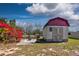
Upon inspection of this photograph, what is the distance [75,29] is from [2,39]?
0.62 m

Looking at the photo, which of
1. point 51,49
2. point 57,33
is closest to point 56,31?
point 57,33

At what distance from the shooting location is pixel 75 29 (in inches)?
75.7

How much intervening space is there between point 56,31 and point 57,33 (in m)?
0.02

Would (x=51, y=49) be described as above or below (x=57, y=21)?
below

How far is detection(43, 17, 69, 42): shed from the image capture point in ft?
6.36

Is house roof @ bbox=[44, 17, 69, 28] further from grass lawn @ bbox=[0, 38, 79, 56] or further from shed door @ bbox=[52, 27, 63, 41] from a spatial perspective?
grass lawn @ bbox=[0, 38, 79, 56]

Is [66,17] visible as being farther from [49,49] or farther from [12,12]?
[12,12]

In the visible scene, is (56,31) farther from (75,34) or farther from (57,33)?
(75,34)

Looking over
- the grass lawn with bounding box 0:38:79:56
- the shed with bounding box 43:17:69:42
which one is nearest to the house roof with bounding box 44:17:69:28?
the shed with bounding box 43:17:69:42

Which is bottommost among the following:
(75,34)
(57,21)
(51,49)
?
(51,49)

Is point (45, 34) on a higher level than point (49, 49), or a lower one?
higher

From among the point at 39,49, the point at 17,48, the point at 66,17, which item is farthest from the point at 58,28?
the point at 17,48

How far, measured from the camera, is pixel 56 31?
1949 mm

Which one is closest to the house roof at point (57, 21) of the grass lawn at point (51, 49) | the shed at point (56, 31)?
the shed at point (56, 31)
